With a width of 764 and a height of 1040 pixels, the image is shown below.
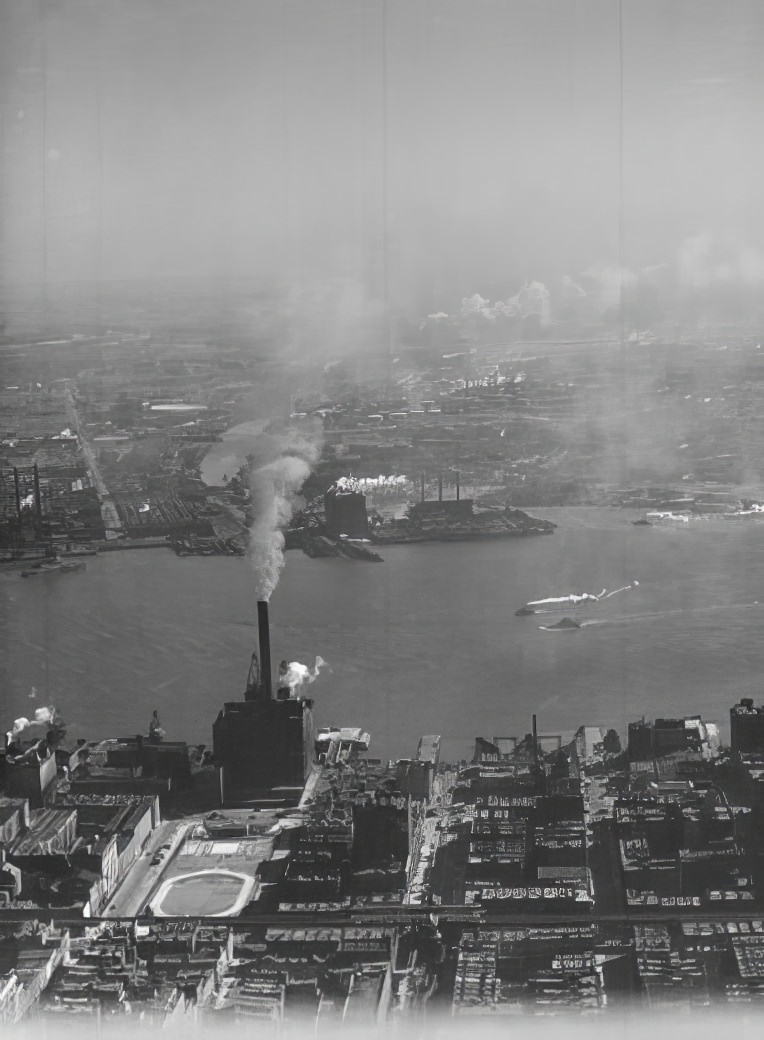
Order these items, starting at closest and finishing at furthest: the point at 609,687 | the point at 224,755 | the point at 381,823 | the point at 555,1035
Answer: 1. the point at 555,1035
2. the point at 381,823
3. the point at 224,755
4. the point at 609,687

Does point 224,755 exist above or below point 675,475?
below

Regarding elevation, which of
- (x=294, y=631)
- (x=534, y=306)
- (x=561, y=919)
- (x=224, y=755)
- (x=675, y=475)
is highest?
(x=534, y=306)

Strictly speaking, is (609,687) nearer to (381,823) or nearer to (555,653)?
(555,653)

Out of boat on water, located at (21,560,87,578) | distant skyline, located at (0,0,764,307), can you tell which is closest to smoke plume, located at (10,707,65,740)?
boat on water, located at (21,560,87,578)

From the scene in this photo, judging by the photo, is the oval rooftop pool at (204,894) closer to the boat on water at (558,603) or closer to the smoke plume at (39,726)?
the smoke plume at (39,726)

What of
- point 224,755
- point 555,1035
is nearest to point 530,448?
point 224,755

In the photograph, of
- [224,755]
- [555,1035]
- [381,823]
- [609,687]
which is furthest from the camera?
[609,687]

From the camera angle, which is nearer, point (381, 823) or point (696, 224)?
point (381, 823)
